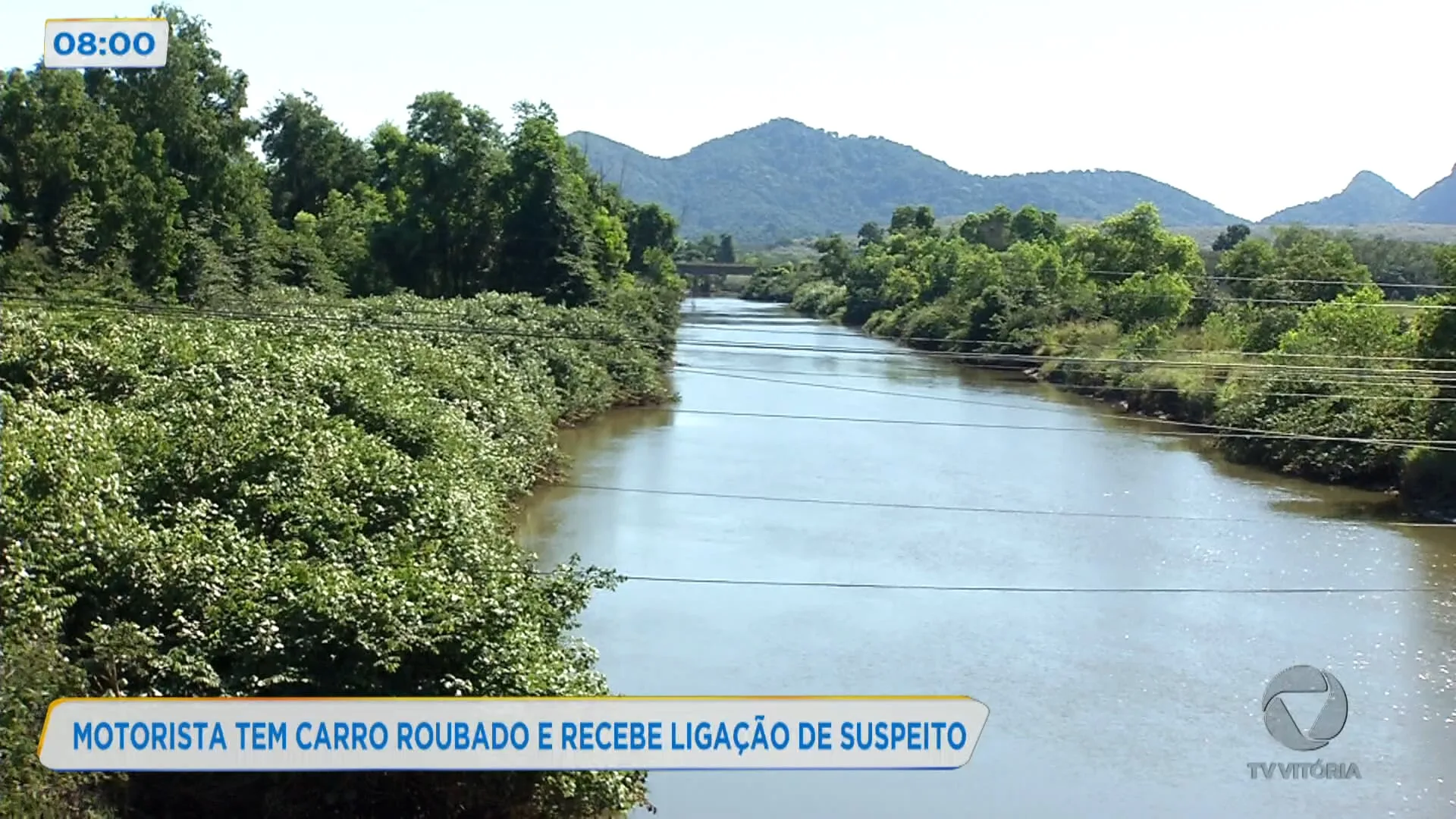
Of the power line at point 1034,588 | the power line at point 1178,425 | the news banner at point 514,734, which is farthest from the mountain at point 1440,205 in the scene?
the news banner at point 514,734

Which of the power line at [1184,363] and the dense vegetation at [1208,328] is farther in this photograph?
the dense vegetation at [1208,328]

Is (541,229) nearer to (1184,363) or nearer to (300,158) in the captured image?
(300,158)

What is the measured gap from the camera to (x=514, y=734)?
281 inches

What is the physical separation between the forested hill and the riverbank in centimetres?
4001

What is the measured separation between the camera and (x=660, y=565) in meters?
15.2

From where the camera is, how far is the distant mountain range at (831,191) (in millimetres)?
109750

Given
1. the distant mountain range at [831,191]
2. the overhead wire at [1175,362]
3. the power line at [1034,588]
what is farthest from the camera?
the distant mountain range at [831,191]

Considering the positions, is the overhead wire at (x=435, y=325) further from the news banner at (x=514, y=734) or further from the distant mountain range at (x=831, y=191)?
the distant mountain range at (x=831, y=191)

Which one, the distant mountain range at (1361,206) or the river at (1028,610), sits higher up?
the distant mountain range at (1361,206)

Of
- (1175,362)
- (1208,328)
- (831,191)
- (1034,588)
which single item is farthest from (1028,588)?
(831,191)

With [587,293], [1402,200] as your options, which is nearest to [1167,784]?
[587,293]

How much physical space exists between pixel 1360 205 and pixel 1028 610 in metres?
180

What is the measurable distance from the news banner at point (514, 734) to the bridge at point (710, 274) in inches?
1462

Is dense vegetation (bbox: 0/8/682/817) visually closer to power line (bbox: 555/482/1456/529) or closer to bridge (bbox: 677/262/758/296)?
power line (bbox: 555/482/1456/529)
